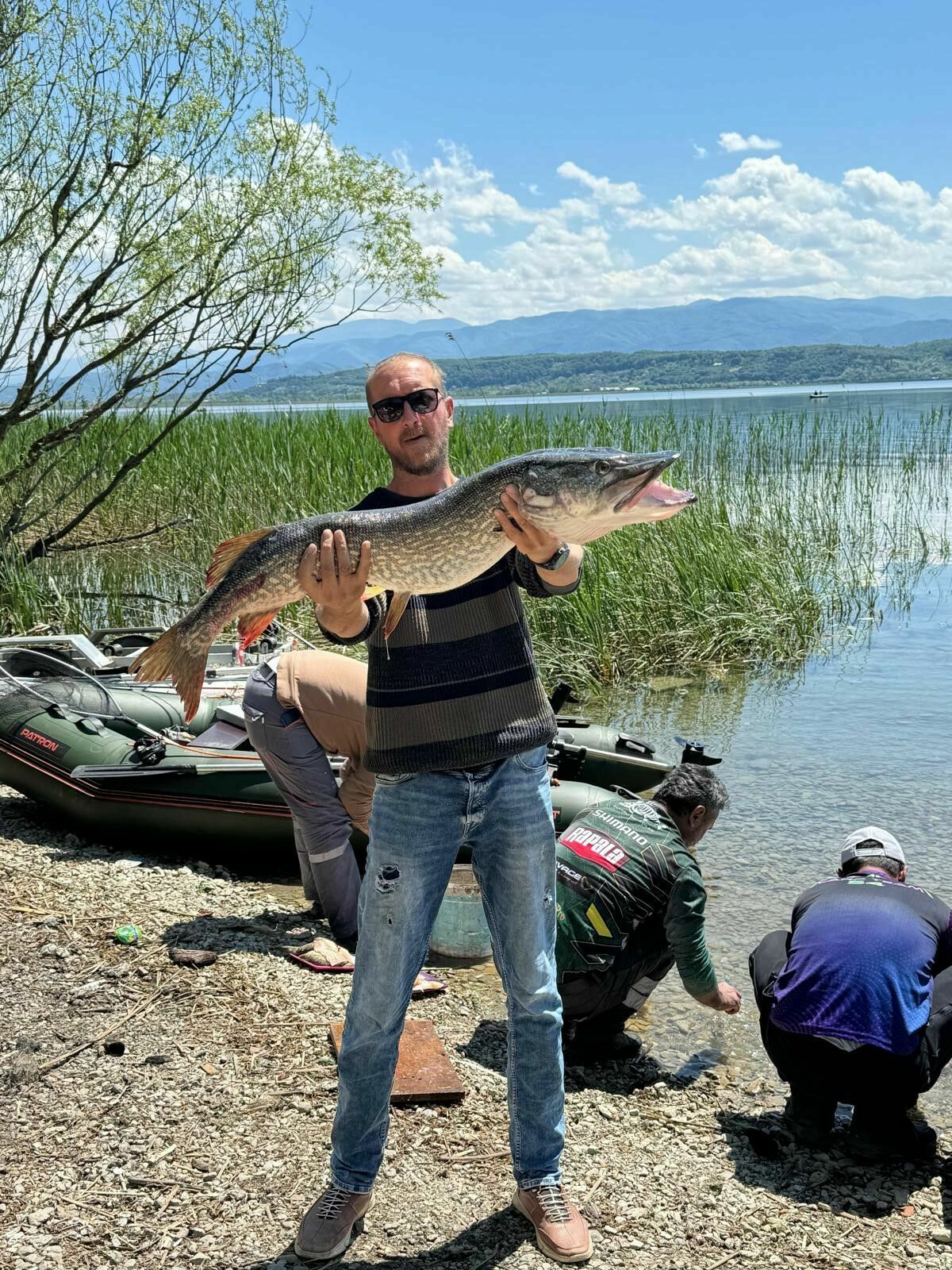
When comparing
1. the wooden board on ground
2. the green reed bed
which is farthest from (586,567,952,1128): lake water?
the wooden board on ground

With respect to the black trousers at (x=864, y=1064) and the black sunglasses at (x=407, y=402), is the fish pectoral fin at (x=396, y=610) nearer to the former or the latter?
the black sunglasses at (x=407, y=402)

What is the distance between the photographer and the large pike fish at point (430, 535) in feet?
8.60

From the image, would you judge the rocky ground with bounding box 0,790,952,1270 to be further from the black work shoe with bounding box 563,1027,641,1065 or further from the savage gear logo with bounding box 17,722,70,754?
the savage gear logo with bounding box 17,722,70,754

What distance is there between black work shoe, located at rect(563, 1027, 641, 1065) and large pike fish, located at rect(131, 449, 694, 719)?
2.36 metres

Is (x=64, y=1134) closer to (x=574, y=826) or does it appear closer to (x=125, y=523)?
(x=574, y=826)

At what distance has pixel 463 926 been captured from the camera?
5.39 m

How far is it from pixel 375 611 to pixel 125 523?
1414 centimetres

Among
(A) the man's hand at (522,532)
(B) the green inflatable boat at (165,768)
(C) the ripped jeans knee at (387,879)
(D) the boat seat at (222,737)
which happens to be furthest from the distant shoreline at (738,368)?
(C) the ripped jeans knee at (387,879)

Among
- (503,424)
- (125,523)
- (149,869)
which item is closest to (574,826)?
(149,869)

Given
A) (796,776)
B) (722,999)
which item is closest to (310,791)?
(722,999)

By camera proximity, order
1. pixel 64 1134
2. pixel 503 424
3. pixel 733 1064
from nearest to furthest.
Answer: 1. pixel 64 1134
2. pixel 733 1064
3. pixel 503 424

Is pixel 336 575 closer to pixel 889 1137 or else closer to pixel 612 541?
pixel 889 1137

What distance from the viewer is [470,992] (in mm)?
5109

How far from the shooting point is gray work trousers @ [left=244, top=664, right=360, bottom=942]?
5363 mm
